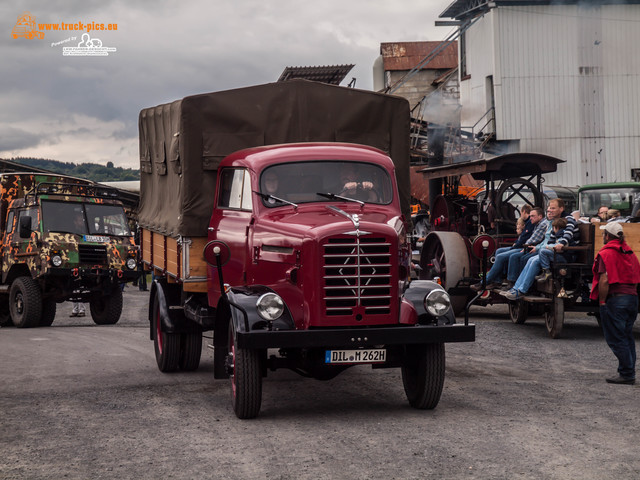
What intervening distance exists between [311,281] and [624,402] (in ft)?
10.4

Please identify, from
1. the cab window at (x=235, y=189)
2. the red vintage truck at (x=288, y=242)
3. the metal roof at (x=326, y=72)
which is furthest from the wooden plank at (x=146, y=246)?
the metal roof at (x=326, y=72)

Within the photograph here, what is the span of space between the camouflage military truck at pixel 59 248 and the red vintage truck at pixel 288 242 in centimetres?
689

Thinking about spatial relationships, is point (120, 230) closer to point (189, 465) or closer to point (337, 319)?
point (337, 319)

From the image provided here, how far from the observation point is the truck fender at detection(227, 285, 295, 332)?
8.10m

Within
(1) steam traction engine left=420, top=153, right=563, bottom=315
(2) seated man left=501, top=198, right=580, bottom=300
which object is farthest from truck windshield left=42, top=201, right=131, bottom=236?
(2) seated man left=501, top=198, right=580, bottom=300

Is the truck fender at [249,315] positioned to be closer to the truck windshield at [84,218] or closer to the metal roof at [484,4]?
the truck windshield at [84,218]

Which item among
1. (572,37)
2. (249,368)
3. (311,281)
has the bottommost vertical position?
(249,368)

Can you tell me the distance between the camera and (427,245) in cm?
1742

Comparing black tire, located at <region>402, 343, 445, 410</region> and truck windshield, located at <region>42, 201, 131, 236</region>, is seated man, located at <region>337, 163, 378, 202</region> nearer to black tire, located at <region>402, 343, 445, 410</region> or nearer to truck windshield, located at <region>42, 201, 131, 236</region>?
black tire, located at <region>402, 343, 445, 410</region>

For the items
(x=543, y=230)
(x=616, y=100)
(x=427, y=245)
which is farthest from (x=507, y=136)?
(x=543, y=230)

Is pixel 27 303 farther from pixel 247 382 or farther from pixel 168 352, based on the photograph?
pixel 247 382

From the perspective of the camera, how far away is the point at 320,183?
930 cm

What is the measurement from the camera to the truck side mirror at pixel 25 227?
18.5m

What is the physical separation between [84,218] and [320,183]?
11.2 meters
